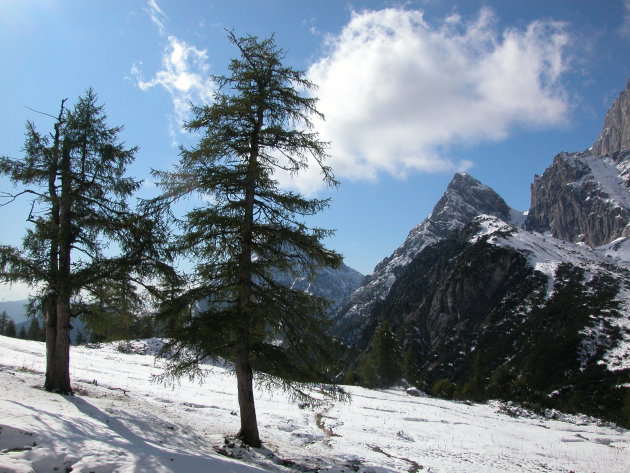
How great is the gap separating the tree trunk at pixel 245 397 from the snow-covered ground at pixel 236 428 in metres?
0.46

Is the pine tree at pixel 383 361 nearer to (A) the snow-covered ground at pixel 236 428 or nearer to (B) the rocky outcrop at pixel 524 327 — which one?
(B) the rocky outcrop at pixel 524 327

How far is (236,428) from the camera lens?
14227 mm

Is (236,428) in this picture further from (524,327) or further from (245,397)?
(524,327)

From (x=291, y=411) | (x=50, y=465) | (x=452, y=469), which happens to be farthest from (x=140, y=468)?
(x=291, y=411)


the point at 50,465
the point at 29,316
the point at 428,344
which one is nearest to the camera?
the point at 50,465

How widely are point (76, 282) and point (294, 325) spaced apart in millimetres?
7182

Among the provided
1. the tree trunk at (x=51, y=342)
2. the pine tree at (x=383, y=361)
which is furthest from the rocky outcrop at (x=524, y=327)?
the tree trunk at (x=51, y=342)

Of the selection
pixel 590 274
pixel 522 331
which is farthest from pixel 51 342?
pixel 590 274

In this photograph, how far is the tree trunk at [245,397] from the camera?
38.0ft

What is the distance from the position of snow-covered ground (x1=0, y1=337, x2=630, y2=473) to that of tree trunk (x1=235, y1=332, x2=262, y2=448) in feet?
1.52

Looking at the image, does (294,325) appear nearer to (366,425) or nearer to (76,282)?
(76,282)

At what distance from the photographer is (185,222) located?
1141 centimetres

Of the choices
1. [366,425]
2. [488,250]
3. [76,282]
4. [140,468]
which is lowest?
[366,425]

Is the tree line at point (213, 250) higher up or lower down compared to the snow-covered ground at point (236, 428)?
higher up
